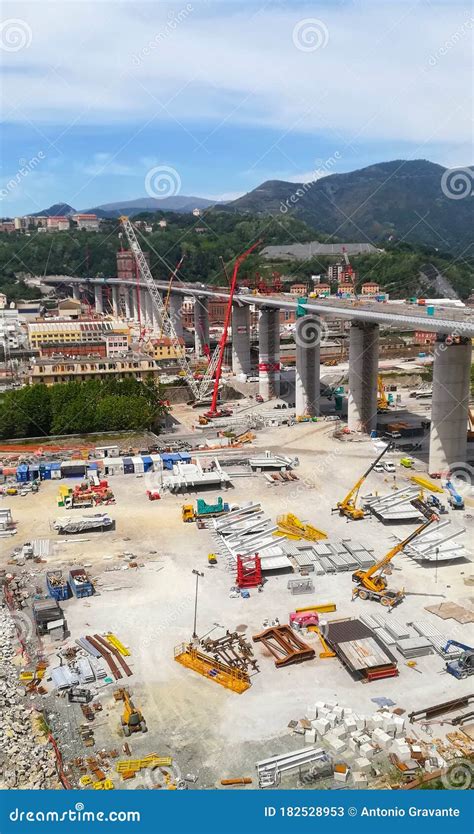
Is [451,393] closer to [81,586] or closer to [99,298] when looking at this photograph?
[81,586]

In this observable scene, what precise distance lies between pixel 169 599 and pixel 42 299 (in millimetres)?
131172

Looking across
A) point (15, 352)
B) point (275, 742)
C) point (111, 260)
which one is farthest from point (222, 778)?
point (111, 260)

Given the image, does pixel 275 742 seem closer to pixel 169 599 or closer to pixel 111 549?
pixel 169 599

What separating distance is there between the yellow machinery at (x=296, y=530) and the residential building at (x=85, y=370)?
34.7 metres

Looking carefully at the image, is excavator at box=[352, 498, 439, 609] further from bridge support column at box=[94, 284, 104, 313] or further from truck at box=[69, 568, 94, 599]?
bridge support column at box=[94, 284, 104, 313]

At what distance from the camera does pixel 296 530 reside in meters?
32.0

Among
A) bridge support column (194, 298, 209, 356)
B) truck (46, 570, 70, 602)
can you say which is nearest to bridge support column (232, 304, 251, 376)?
bridge support column (194, 298, 209, 356)

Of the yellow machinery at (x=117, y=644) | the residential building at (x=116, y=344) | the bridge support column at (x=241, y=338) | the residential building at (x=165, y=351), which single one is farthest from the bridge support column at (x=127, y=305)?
the yellow machinery at (x=117, y=644)

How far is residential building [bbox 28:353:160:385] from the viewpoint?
6512 centimetres

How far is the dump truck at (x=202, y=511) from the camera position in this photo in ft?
111

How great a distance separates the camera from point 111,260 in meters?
181

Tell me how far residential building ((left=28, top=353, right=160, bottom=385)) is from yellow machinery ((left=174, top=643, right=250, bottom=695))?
4497 centimetres

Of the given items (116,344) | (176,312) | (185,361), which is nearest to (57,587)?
(185,361)

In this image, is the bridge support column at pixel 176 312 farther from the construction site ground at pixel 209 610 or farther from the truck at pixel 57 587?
the truck at pixel 57 587
